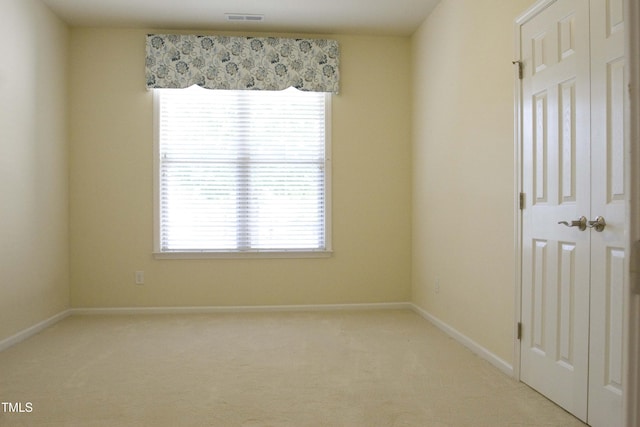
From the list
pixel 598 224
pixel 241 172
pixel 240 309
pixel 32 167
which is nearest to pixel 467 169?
pixel 598 224

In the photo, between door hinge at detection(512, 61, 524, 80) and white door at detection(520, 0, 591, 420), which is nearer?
white door at detection(520, 0, 591, 420)

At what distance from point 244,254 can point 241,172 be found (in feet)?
2.69

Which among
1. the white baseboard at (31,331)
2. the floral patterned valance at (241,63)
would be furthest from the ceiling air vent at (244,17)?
the white baseboard at (31,331)

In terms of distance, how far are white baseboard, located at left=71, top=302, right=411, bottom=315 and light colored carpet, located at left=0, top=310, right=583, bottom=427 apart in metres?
0.42

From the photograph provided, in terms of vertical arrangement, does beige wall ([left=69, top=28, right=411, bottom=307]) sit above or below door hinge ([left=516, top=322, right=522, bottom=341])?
above

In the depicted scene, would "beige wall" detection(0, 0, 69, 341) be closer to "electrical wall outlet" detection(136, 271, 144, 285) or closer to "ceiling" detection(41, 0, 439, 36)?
"ceiling" detection(41, 0, 439, 36)

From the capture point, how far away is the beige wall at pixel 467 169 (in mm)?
3102

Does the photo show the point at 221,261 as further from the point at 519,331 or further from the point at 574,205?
the point at 574,205

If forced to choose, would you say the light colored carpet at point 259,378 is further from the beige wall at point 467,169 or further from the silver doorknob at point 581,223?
the silver doorknob at point 581,223

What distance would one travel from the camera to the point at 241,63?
488 cm

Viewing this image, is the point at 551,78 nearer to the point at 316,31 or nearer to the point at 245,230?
the point at 316,31

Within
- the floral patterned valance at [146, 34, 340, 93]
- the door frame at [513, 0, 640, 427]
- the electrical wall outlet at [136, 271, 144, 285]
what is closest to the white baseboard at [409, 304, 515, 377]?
the floral patterned valance at [146, 34, 340, 93]

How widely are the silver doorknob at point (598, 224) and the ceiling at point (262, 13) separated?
A: 275cm

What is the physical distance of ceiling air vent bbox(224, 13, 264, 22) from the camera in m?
4.49
